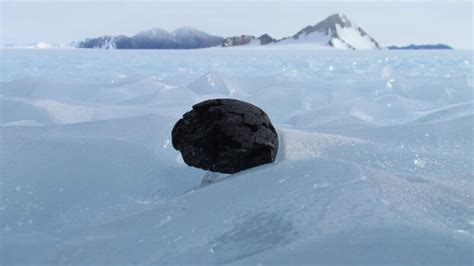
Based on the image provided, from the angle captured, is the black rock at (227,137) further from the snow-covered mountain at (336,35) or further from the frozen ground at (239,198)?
the snow-covered mountain at (336,35)

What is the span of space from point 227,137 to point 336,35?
468ft

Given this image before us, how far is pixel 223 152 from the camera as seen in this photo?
2.88 m

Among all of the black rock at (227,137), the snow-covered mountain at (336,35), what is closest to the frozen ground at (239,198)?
the black rock at (227,137)

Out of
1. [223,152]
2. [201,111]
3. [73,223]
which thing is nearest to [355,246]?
[223,152]

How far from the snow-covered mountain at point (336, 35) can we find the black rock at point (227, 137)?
12048 centimetres

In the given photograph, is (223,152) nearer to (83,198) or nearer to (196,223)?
→ (196,223)

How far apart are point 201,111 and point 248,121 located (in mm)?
353

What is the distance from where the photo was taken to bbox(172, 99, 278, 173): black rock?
2.87 meters

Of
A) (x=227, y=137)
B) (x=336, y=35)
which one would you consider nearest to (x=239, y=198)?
(x=227, y=137)

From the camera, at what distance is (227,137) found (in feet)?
9.38

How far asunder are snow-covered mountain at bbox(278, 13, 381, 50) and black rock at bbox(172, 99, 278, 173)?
120 meters

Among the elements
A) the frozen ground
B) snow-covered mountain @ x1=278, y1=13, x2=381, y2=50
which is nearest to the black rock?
the frozen ground

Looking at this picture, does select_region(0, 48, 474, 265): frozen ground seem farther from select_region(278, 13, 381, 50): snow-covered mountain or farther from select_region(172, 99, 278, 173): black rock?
select_region(278, 13, 381, 50): snow-covered mountain

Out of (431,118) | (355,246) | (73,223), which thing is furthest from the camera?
(431,118)
